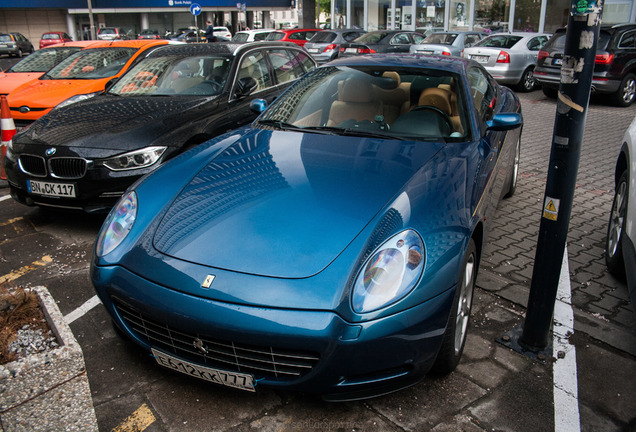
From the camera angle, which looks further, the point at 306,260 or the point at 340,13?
the point at 340,13

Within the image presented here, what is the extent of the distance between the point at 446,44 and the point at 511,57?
2752mm

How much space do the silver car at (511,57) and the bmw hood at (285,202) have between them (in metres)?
11.0

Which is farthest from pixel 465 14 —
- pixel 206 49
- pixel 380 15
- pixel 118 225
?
pixel 118 225

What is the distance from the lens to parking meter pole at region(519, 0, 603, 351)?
2.46 meters

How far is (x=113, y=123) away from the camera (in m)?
4.72

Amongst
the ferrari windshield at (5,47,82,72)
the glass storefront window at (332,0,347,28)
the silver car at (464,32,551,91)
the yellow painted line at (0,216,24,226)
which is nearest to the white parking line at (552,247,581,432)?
the yellow painted line at (0,216,24,226)

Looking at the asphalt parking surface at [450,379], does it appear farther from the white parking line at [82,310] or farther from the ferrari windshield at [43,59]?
the ferrari windshield at [43,59]

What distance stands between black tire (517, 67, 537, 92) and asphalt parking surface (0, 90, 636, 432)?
33.2ft

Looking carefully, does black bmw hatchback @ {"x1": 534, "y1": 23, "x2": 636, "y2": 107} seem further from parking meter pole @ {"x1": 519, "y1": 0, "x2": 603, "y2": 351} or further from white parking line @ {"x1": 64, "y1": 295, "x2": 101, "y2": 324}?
white parking line @ {"x1": 64, "y1": 295, "x2": 101, "y2": 324}

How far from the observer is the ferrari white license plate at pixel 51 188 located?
14.4ft

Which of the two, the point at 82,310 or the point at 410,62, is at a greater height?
the point at 410,62

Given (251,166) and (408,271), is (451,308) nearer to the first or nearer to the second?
(408,271)

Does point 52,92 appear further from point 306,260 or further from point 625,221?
point 625,221

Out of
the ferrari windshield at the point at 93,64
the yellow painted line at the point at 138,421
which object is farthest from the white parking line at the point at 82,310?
the ferrari windshield at the point at 93,64
